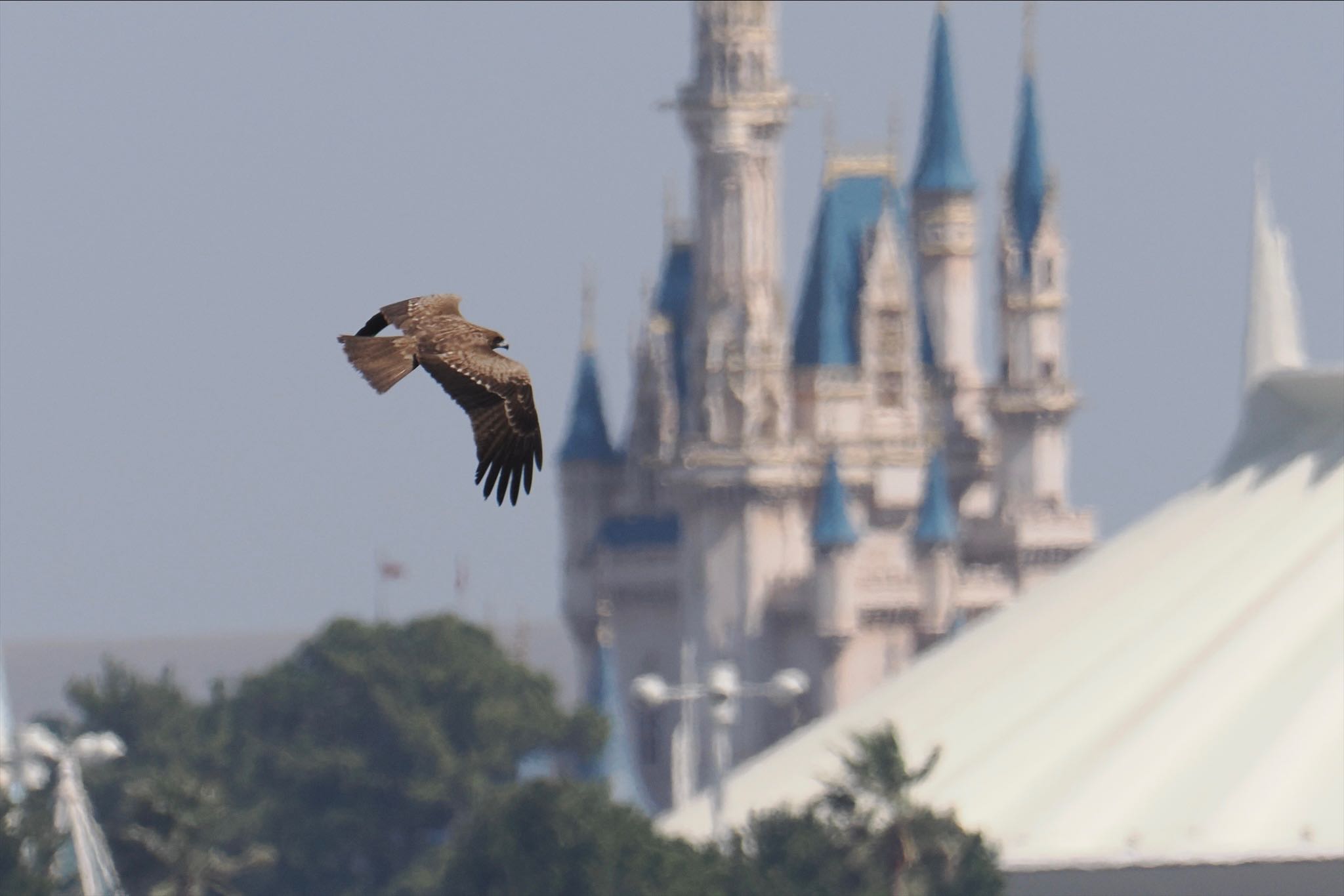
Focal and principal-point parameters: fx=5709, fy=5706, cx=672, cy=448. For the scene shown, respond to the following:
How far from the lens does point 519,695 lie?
495 feet

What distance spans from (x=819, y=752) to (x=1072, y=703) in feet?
21.8

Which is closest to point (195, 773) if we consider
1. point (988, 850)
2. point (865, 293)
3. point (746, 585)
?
point (746, 585)

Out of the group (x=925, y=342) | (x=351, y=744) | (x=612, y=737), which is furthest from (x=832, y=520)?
(x=925, y=342)

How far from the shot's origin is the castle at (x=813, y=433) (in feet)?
513

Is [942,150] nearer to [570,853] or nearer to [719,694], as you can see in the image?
[570,853]

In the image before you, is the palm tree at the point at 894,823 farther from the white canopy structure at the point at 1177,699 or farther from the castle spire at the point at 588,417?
the castle spire at the point at 588,417

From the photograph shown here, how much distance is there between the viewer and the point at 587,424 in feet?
559

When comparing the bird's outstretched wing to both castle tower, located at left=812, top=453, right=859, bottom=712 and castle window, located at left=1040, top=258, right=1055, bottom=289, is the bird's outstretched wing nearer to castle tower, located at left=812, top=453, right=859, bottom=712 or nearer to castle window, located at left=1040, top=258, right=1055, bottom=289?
castle tower, located at left=812, top=453, right=859, bottom=712

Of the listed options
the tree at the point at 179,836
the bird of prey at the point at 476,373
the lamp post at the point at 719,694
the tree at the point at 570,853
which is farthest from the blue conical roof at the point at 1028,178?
the bird of prey at the point at 476,373

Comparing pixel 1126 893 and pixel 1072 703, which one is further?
pixel 1072 703

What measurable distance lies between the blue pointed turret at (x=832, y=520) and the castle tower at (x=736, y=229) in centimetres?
278

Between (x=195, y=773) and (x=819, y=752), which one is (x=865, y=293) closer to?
(x=195, y=773)

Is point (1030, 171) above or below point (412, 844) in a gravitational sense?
above

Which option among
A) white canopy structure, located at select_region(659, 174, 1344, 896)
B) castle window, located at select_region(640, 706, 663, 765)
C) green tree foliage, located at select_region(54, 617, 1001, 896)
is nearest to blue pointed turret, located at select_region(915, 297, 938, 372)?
castle window, located at select_region(640, 706, 663, 765)
